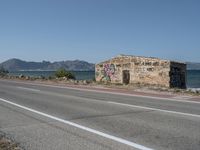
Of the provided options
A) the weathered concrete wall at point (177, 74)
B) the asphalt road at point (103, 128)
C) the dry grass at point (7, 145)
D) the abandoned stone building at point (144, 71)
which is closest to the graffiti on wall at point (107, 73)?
the abandoned stone building at point (144, 71)

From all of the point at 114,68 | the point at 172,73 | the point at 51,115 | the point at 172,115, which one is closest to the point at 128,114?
the point at 172,115

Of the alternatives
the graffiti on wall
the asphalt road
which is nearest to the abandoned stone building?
the graffiti on wall

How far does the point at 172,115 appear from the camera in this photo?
1245cm

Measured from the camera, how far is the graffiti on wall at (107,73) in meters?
36.8

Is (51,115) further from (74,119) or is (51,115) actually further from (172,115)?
(172,115)

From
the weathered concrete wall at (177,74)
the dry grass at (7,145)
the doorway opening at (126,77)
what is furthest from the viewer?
the doorway opening at (126,77)

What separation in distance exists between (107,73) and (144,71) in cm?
521

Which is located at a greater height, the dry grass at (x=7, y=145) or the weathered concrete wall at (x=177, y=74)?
the weathered concrete wall at (x=177, y=74)

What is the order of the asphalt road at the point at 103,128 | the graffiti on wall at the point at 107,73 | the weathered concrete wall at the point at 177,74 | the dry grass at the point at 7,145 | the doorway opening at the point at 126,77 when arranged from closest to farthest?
the dry grass at the point at 7,145 → the asphalt road at the point at 103,128 → the weathered concrete wall at the point at 177,74 → the doorway opening at the point at 126,77 → the graffiti on wall at the point at 107,73

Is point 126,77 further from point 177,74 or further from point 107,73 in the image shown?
point 177,74

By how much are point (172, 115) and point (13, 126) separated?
4.96 meters

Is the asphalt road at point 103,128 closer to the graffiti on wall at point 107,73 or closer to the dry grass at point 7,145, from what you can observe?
the dry grass at point 7,145

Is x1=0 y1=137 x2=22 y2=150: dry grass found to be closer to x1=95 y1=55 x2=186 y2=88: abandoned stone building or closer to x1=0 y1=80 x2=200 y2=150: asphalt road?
x1=0 y1=80 x2=200 y2=150: asphalt road

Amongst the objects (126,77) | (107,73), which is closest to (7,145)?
(126,77)
